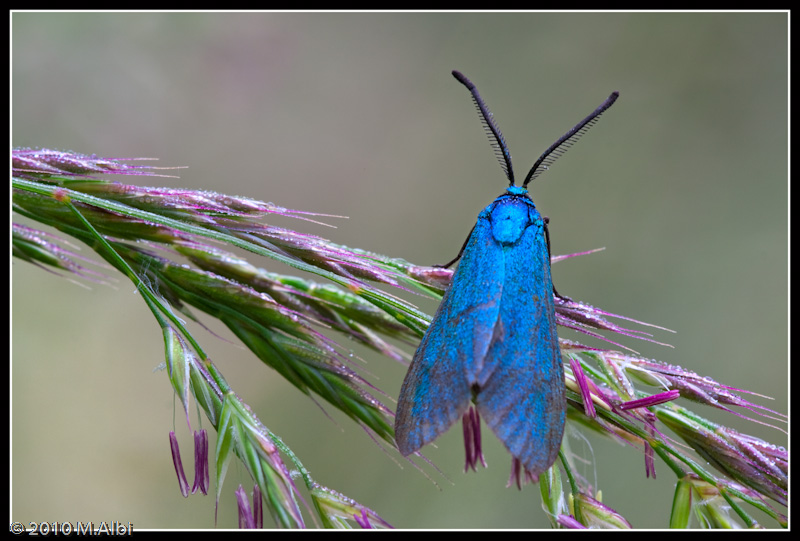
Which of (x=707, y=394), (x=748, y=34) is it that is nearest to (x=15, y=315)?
(x=707, y=394)

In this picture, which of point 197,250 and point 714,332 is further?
point 714,332

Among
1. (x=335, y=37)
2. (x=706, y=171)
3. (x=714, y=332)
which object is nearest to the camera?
(x=714, y=332)

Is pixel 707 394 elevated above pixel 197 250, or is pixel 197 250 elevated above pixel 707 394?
pixel 197 250

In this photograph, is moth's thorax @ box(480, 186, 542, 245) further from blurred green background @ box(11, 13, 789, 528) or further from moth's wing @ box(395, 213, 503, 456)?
blurred green background @ box(11, 13, 789, 528)

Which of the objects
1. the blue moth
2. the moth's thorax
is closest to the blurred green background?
the moth's thorax

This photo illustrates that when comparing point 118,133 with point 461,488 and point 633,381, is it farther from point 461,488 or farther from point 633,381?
point 633,381

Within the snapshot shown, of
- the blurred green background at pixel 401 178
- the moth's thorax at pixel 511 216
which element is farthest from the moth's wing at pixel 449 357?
the blurred green background at pixel 401 178

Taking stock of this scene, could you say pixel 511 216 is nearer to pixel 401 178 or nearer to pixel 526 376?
pixel 526 376
